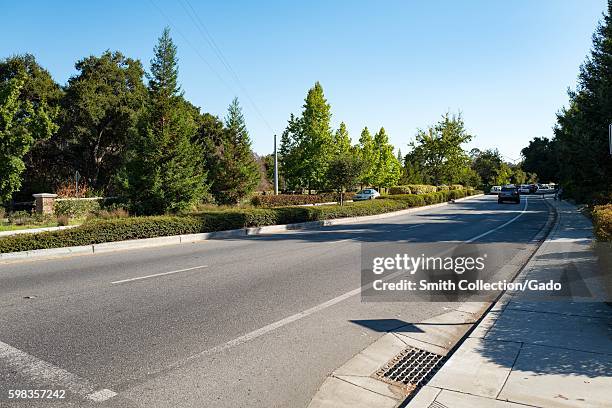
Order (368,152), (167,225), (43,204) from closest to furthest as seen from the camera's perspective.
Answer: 1. (167,225)
2. (43,204)
3. (368,152)

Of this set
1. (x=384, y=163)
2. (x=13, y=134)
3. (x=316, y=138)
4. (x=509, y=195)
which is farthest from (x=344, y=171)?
(x=384, y=163)

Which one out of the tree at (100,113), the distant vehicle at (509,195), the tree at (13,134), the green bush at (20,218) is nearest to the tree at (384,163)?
the distant vehicle at (509,195)

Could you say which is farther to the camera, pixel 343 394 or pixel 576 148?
pixel 576 148

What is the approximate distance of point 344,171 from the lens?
30812mm

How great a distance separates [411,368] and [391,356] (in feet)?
1.02

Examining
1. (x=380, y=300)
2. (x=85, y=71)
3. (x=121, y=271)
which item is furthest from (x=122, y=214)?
(x=85, y=71)

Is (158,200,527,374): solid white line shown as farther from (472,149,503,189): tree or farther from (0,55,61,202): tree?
(472,149,503,189): tree

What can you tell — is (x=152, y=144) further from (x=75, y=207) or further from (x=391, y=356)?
(x=391, y=356)

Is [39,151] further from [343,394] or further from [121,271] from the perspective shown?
[343,394]

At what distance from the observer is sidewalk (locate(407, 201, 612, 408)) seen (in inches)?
139

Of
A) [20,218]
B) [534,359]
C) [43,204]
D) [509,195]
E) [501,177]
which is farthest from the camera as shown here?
[501,177]

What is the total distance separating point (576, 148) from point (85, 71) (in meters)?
39.1

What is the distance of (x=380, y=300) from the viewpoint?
696cm

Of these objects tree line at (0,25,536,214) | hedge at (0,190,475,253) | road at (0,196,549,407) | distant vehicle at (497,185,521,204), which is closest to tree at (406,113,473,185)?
tree line at (0,25,536,214)
